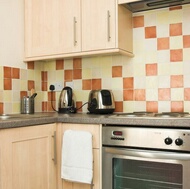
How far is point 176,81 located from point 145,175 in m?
0.79

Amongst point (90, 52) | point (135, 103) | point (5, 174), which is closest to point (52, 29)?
point (90, 52)

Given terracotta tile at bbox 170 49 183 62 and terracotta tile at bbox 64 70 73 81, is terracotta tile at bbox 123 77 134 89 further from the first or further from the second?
terracotta tile at bbox 64 70 73 81

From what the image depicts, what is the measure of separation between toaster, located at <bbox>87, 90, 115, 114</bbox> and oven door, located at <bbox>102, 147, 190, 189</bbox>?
42 cm

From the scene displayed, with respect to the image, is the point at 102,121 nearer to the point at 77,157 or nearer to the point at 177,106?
the point at 77,157

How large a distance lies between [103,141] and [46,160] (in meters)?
0.41

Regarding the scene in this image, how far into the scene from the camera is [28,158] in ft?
5.56

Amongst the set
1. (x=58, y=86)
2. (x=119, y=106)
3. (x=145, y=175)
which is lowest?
(x=145, y=175)

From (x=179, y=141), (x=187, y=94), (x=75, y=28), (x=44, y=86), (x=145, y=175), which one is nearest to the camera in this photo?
(x=179, y=141)

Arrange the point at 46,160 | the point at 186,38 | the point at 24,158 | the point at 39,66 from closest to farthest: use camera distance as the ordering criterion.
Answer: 1. the point at 24,158
2. the point at 46,160
3. the point at 186,38
4. the point at 39,66

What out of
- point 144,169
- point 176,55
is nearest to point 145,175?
point 144,169

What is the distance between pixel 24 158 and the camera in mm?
1666

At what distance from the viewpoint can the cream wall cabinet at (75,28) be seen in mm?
2008

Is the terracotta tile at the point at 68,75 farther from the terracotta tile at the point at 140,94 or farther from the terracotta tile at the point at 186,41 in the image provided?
the terracotta tile at the point at 186,41

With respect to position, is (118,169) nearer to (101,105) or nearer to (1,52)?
(101,105)
